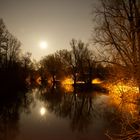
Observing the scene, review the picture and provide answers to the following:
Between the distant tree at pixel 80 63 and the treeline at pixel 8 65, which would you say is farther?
the distant tree at pixel 80 63

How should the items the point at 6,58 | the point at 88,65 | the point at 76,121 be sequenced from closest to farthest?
the point at 76,121 < the point at 6,58 < the point at 88,65

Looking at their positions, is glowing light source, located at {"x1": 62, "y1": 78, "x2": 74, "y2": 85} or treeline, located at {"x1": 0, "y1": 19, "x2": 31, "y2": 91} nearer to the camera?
treeline, located at {"x1": 0, "y1": 19, "x2": 31, "y2": 91}

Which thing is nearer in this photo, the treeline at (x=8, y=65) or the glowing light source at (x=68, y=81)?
the treeline at (x=8, y=65)

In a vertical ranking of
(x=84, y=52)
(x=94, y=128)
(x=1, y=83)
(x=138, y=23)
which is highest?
(x=84, y=52)

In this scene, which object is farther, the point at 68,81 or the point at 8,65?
the point at 68,81

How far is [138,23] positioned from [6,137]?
322 inches

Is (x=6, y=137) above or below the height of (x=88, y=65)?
below

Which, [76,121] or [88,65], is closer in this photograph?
[76,121]

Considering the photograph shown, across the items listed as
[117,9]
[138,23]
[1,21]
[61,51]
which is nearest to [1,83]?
[1,21]

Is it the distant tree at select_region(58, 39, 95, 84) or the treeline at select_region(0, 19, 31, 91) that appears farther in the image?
the distant tree at select_region(58, 39, 95, 84)

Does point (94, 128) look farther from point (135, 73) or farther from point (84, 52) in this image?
point (84, 52)

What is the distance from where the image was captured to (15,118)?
579 inches

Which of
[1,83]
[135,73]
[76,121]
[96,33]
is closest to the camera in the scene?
[135,73]

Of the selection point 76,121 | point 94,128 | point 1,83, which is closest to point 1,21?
point 1,83
